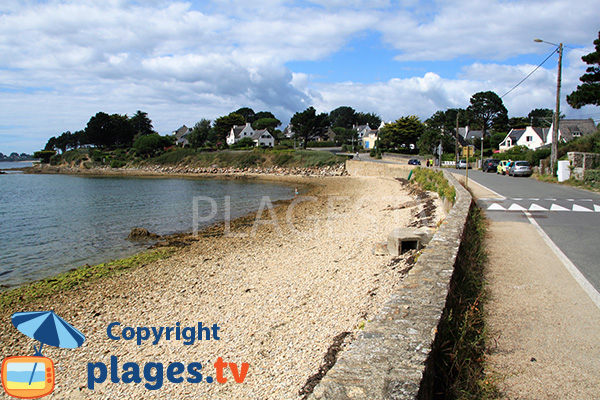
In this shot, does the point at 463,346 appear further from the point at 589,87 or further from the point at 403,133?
the point at 403,133

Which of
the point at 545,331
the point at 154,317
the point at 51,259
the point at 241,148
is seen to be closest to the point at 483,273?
the point at 545,331

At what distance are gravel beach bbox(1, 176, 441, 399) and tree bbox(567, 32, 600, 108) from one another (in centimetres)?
2258

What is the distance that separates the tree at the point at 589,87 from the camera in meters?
27.6

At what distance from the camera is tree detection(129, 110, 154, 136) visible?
404 ft

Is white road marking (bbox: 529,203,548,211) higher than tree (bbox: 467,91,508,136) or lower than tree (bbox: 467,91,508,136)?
lower

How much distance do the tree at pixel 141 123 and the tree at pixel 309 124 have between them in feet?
187

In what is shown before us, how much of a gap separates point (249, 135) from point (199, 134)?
13.8 metres

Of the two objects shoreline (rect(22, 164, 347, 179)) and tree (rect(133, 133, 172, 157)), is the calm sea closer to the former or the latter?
shoreline (rect(22, 164, 347, 179))

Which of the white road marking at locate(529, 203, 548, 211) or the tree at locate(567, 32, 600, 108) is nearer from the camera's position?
the white road marking at locate(529, 203, 548, 211)

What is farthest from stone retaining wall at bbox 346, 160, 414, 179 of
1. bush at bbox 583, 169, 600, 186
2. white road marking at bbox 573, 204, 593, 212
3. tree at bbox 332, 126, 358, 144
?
tree at bbox 332, 126, 358, 144

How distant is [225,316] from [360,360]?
5277 millimetres

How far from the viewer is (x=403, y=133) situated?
3221 inches

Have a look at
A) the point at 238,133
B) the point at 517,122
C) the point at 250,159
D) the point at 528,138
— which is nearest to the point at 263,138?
the point at 238,133

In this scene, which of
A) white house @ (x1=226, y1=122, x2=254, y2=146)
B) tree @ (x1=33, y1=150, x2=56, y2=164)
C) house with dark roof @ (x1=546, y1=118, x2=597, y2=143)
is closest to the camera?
house with dark roof @ (x1=546, y1=118, x2=597, y2=143)
